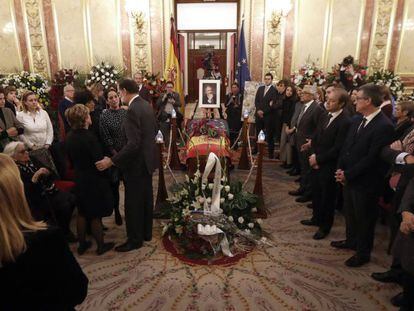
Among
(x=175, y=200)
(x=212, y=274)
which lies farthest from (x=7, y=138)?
(x=212, y=274)

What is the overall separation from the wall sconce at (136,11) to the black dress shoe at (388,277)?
302 inches

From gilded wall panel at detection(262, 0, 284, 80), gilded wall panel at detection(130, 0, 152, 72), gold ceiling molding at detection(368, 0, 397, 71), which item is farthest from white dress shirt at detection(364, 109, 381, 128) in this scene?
gilded wall panel at detection(130, 0, 152, 72)

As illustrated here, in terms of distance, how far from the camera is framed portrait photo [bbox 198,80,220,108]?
6172mm

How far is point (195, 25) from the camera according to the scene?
10445 millimetres

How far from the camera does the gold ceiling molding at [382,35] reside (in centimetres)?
779

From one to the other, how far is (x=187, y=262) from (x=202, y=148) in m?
2.08

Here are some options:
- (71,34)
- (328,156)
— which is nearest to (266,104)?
(328,156)

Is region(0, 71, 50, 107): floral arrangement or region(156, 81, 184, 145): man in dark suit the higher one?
region(0, 71, 50, 107): floral arrangement

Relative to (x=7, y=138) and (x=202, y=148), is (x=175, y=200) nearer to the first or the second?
(x=202, y=148)

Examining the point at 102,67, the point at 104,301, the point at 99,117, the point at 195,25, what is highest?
the point at 195,25

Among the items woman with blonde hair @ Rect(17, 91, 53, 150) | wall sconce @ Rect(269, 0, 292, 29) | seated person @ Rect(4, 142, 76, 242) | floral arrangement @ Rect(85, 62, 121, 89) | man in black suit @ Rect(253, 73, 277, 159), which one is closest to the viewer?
seated person @ Rect(4, 142, 76, 242)

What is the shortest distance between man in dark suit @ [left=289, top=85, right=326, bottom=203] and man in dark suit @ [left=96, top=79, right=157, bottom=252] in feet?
7.32

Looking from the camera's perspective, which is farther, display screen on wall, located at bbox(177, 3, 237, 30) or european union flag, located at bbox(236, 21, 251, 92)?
display screen on wall, located at bbox(177, 3, 237, 30)

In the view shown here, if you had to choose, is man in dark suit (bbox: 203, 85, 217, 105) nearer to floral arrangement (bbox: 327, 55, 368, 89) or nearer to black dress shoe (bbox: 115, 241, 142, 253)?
floral arrangement (bbox: 327, 55, 368, 89)
